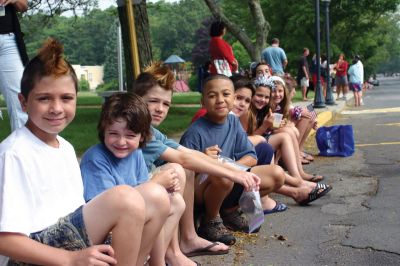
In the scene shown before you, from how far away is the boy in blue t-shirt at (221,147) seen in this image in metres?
4.17

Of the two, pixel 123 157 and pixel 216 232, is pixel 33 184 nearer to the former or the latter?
pixel 123 157

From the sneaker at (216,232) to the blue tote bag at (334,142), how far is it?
4.29m

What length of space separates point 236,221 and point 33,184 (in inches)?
94.2

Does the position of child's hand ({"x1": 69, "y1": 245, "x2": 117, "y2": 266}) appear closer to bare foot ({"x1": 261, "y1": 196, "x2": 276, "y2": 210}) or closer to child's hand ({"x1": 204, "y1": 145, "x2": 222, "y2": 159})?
child's hand ({"x1": 204, "y1": 145, "x2": 222, "y2": 159})

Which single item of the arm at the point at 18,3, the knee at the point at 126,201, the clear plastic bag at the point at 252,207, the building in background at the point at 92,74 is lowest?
the building in background at the point at 92,74

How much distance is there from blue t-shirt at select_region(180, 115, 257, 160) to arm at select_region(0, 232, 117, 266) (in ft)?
6.54

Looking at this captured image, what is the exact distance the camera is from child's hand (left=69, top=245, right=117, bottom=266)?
7.65 ft

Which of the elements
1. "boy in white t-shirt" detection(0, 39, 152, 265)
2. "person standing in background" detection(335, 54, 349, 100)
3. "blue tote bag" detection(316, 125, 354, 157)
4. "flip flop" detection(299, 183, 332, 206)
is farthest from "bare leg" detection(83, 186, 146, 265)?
"person standing in background" detection(335, 54, 349, 100)

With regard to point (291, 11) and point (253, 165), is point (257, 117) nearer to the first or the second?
point (253, 165)

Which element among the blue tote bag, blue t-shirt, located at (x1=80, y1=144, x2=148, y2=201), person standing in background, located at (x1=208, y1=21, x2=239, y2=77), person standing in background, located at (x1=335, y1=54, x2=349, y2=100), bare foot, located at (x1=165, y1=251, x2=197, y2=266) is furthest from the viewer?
person standing in background, located at (x1=335, y1=54, x2=349, y2=100)

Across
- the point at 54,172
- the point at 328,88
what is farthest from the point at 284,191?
the point at 328,88

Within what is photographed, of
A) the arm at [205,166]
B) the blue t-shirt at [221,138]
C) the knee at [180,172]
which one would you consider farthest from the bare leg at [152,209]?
the blue t-shirt at [221,138]

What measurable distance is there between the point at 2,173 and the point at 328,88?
17.3 metres

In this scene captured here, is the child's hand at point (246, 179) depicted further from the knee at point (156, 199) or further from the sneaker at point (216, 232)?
the knee at point (156, 199)
